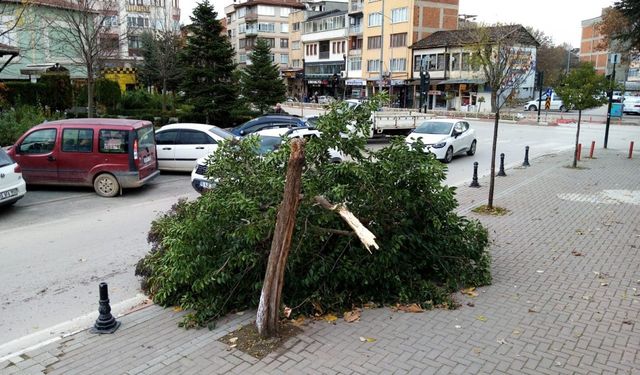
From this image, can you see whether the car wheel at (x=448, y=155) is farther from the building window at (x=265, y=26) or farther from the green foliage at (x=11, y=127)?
the building window at (x=265, y=26)

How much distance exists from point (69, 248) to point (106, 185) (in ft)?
14.3

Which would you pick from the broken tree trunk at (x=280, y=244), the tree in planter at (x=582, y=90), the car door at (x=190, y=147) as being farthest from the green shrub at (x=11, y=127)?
the tree in planter at (x=582, y=90)

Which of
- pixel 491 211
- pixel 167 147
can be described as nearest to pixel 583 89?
pixel 491 211

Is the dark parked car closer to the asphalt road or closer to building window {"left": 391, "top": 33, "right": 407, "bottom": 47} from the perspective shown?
the asphalt road

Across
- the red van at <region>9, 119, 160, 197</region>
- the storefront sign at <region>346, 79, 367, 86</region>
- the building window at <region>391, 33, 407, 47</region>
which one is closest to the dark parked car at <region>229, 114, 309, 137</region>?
the red van at <region>9, 119, 160, 197</region>

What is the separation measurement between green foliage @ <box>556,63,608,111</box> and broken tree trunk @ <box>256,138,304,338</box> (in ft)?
50.1

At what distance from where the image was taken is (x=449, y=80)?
56.4 metres

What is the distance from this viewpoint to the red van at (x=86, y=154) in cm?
1258

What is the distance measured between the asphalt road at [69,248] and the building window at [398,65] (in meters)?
48.3

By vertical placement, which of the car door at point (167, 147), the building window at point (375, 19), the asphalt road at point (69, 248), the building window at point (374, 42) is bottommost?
the asphalt road at point (69, 248)

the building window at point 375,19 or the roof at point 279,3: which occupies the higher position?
the roof at point 279,3

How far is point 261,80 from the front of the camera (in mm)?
31219

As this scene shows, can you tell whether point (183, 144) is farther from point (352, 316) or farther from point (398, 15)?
point (398, 15)

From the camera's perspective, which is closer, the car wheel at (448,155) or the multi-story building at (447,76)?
the car wheel at (448,155)
